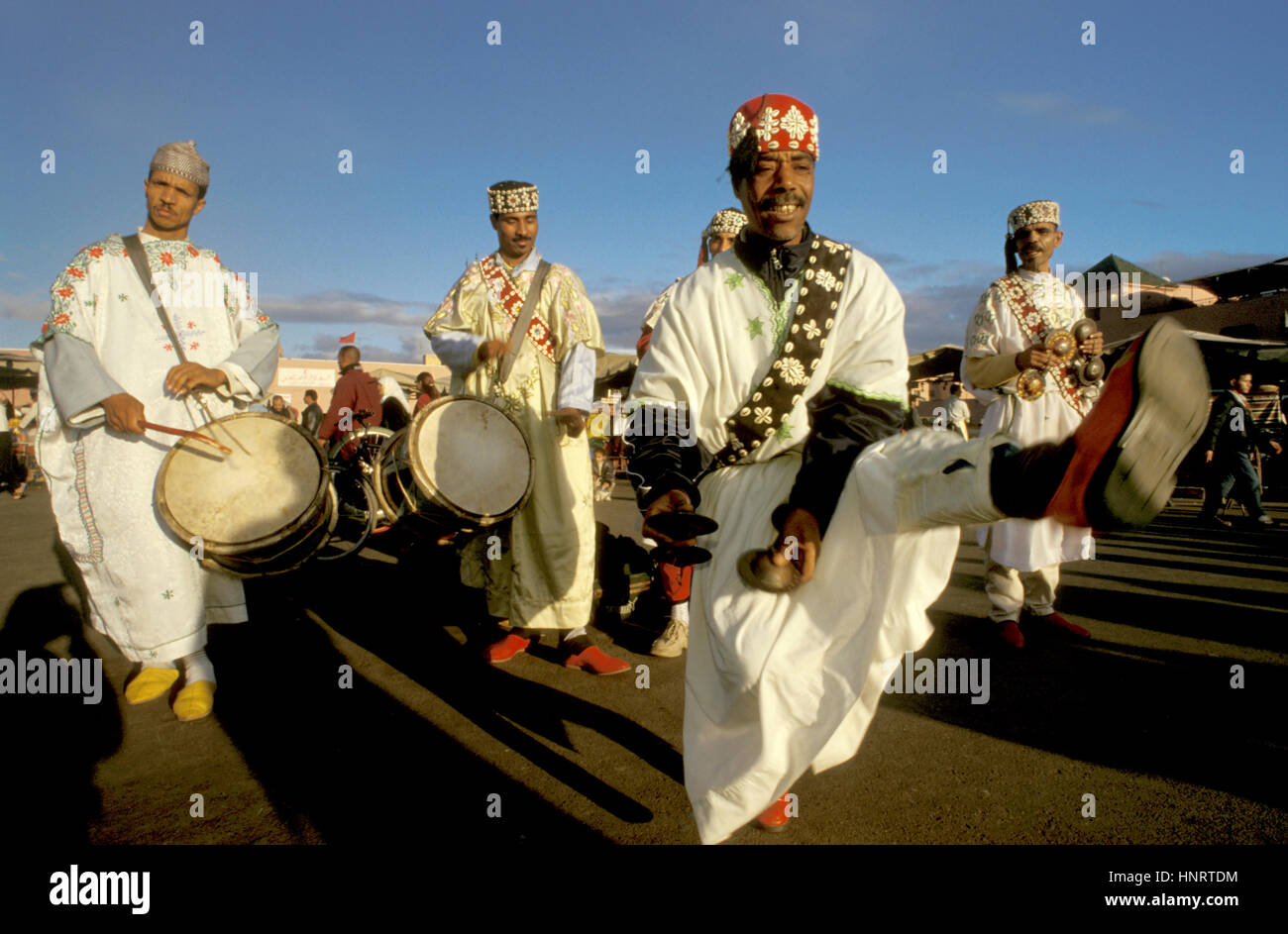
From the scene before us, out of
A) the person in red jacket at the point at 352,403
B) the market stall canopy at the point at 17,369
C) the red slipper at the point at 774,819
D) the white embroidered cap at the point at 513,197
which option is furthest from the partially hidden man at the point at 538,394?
the market stall canopy at the point at 17,369

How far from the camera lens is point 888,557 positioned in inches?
67.5

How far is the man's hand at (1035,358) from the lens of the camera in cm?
379

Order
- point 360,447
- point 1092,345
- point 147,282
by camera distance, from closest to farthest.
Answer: point 147,282, point 1092,345, point 360,447

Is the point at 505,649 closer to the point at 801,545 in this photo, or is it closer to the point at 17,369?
the point at 801,545

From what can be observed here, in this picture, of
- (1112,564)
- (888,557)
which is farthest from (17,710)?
(1112,564)

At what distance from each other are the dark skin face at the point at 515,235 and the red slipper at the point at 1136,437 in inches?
132

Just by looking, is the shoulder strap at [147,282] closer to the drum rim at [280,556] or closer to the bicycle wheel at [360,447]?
the drum rim at [280,556]

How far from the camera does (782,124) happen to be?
2049 mm

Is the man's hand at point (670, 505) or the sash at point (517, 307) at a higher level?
the sash at point (517, 307)

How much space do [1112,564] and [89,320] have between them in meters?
7.49

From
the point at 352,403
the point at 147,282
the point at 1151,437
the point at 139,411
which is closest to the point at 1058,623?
the point at 1151,437

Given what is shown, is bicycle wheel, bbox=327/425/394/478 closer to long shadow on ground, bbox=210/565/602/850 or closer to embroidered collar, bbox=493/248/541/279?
long shadow on ground, bbox=210/565/602/850

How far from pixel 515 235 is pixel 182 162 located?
62.3 inches
